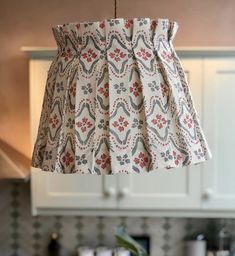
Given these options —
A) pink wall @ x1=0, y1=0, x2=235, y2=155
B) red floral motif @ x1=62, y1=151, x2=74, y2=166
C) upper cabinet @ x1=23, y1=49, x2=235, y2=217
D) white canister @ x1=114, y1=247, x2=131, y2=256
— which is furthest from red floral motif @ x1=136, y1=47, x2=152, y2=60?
white canister @ x1=114, y1=247, x2=131, y2=256

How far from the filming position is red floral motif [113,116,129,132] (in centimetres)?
73

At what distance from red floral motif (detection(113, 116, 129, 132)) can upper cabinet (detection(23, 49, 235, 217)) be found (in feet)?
4.17

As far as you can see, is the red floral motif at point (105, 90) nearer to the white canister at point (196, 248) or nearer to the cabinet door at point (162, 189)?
the cabinet door at point (162, 189)

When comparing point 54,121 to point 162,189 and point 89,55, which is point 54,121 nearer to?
point 89,55

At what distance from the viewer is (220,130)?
1.95 metres

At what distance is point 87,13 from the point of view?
2.32m

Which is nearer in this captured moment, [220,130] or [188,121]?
[188,121]

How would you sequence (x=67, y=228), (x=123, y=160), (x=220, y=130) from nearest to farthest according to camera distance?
(x=123, y=160), (x=220, y=130), (x=67, y=228)

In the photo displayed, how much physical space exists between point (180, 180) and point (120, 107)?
132cm

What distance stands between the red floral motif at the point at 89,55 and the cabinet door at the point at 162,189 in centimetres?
127

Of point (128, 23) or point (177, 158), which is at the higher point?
point (128, 23)

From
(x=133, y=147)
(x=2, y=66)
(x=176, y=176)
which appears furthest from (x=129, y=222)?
(x=133, y=147)

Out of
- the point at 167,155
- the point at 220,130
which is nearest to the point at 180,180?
the point at 220,130

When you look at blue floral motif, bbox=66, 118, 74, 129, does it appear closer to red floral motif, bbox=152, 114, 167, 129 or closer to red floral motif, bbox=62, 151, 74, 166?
red floral motif, bbox=62, 151, 74, 166
